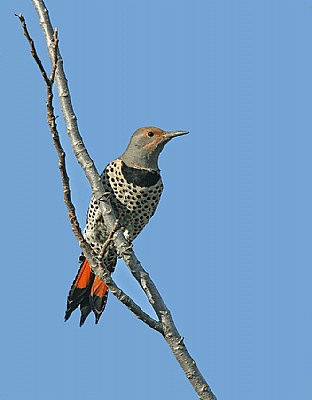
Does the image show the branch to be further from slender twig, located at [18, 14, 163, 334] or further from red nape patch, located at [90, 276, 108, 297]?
red nape patch, located at [90, 276, 108, 297]

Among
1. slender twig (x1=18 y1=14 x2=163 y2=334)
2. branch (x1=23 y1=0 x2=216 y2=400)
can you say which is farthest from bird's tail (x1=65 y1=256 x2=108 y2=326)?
slender twig (x1=18 y1=14 x2=163 y2=334)

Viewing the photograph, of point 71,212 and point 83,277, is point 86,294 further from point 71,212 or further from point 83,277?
point 71,212

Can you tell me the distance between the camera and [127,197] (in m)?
4.99

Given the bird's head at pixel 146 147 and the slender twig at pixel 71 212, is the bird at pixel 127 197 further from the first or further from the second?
the slender twig at pixel 71 212

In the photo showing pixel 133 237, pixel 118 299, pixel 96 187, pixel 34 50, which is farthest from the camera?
pixel 133 237

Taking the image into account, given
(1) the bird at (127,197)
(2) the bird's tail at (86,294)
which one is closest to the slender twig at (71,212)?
(1) the bird at (127,197)

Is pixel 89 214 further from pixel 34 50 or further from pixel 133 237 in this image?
pixel 34 50

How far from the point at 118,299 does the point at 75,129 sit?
95cm

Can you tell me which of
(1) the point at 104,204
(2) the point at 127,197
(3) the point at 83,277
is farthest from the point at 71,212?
(3) the point at 83,277

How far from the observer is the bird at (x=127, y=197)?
4.98 metres

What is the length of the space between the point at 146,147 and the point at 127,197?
36cm

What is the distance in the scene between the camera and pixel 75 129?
394 centimetres

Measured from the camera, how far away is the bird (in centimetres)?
498

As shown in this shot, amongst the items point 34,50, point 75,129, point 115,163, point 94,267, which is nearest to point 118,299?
point 94,267
